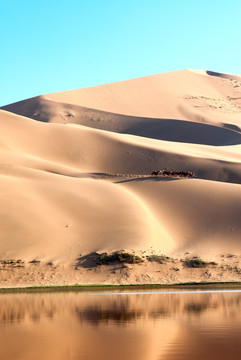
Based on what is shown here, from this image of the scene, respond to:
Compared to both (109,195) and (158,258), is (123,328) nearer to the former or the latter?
(158,258)

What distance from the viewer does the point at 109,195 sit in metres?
40.5

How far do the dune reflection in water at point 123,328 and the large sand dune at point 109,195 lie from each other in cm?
1144

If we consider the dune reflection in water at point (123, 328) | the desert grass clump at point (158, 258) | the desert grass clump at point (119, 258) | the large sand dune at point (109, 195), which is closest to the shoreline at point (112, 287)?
the large sand dune at point (109, 195)

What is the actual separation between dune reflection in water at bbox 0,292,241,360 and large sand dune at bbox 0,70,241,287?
37.5 feet

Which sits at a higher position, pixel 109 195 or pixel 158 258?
pixel 109 195

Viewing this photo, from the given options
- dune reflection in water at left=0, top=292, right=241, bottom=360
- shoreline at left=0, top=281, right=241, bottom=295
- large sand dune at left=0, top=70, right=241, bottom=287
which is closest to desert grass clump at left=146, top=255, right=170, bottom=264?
large sand dune at left=0, top=70, right=241, bottom=287

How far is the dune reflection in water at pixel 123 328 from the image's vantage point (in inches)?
424

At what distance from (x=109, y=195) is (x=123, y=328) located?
27.1m

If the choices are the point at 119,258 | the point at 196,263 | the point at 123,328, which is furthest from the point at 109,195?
the point at 123,328

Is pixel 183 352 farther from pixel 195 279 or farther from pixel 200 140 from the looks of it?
pixel 200 140

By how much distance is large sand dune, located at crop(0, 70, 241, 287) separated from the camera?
34.0m

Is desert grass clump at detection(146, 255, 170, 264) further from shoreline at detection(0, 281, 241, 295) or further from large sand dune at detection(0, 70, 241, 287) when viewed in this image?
shoreline at detection(0, 281, 241, 295)

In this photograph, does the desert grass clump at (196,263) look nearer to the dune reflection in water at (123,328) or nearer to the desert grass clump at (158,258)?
the desert grass clump at (158,258)

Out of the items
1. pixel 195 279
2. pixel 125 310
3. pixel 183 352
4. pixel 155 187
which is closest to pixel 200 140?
pixel 155 187
